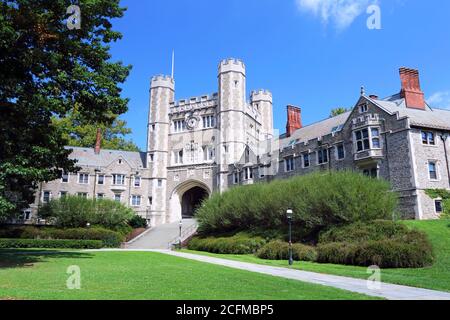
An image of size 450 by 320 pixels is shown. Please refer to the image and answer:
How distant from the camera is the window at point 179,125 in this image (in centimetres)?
5585

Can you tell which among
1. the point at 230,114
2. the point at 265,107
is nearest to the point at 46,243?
the point at 230,114

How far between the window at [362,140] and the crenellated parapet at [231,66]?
25.2 meters

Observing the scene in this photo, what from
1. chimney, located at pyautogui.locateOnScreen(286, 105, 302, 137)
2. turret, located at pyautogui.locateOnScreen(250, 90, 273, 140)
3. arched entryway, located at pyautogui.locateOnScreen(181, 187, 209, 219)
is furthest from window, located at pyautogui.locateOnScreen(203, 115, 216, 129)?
chimney, located at pyautogui.locateOnScreen(286, 105, 302, 137)

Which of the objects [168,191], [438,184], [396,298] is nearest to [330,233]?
[438,184]

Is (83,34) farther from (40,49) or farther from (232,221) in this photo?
(232,221)

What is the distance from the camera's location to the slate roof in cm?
5403

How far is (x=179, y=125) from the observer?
56.2 metres

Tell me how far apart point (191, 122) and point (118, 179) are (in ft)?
41.7

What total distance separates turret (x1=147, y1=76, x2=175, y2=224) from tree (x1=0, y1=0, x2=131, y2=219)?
35942 millimetres

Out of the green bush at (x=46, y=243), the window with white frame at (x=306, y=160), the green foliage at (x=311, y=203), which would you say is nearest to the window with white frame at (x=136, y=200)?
the green bush at (x=46, y=243)

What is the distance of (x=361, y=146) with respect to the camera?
1220 inches

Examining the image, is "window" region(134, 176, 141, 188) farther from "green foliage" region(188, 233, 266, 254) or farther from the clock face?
"green foliage" region(188, 233, 266, 254)

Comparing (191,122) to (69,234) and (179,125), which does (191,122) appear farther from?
(69,234)

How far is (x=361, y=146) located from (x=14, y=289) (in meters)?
27.2
